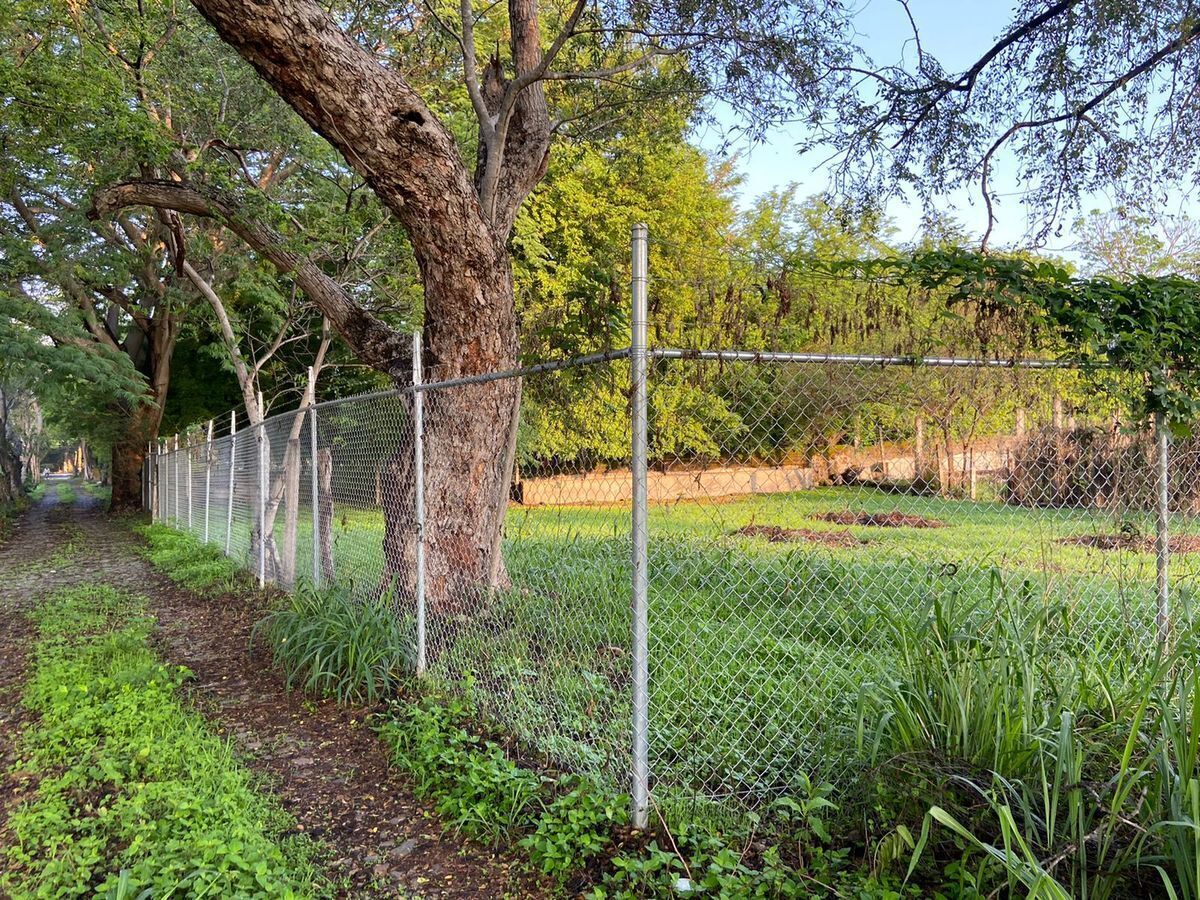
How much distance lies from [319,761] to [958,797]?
2.90 meters

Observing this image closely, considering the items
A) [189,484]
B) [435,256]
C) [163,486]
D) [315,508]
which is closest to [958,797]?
[435,256]

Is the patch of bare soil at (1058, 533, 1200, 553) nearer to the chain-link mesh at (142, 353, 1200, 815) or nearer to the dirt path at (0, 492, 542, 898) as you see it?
the chain-link mesh at (142, 353, 1200, 815)

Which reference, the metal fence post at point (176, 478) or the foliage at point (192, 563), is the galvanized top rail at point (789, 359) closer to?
the foliage at point (192, 563)

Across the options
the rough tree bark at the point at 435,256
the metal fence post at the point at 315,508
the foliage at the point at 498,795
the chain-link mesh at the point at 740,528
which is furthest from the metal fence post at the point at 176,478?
the foliage at the point at 498,795

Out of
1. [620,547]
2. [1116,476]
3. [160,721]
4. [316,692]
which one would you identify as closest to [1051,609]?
[1116,476]

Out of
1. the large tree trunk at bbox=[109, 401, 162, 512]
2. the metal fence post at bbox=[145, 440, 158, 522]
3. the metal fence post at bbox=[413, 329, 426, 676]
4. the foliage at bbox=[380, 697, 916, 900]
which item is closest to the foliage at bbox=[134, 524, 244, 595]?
the metal fence post at bbox=[413, 329, 426, 676]

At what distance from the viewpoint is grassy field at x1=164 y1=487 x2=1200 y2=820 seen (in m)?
3.15

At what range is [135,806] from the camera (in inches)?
117

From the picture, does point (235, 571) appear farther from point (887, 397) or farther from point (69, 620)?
point (887, 397)

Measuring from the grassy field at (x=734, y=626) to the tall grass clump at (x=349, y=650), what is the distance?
0.84 feet

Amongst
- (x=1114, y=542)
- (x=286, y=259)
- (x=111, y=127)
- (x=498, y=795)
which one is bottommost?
(x=498, y=795)

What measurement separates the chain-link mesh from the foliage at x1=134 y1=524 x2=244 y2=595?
4.36 metres

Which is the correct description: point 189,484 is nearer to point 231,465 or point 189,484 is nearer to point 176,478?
point 176,478

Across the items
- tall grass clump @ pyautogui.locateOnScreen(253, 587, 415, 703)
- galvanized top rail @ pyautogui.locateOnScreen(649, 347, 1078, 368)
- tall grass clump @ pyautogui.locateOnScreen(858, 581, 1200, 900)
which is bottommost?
tall grass clump @ pyautogui.locateOnScreen(253, 587, 415, 703)
